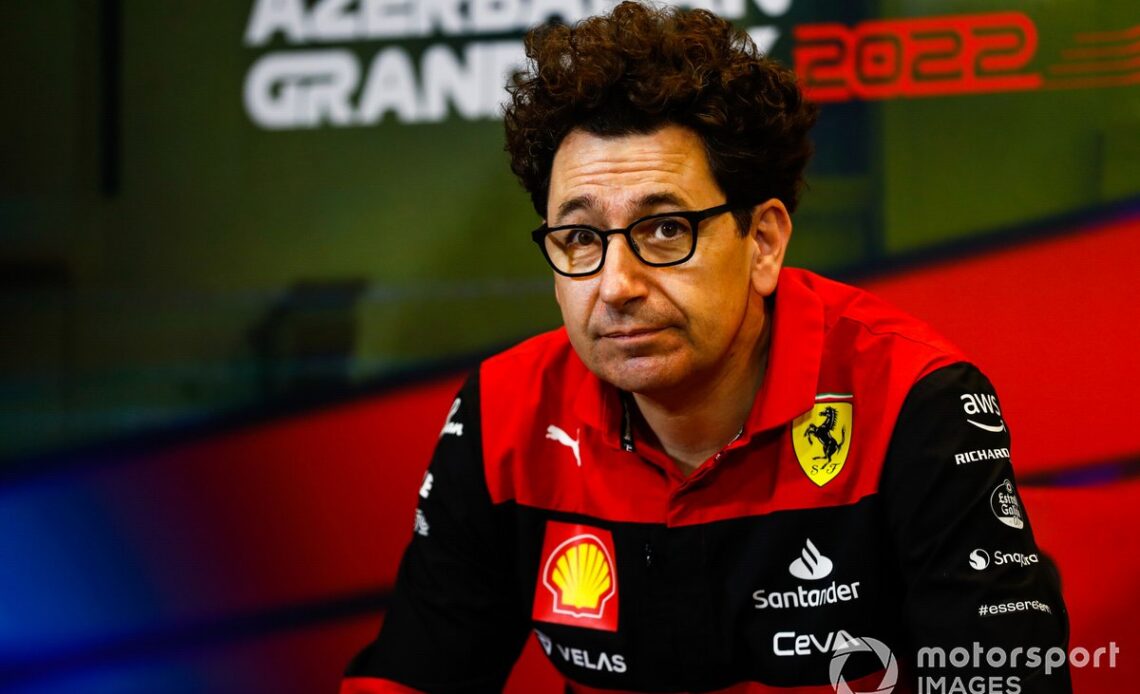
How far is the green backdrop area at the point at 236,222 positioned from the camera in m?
2.13

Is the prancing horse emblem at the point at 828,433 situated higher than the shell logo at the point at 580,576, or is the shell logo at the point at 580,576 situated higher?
the prancing horse emblem at the point at 828,433

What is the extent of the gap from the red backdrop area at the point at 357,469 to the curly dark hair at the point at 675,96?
72cm

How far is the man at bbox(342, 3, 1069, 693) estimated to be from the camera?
4.33 ft

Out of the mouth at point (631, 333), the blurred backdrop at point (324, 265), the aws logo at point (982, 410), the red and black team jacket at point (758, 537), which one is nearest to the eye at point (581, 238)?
the mouth at point (631, 333)

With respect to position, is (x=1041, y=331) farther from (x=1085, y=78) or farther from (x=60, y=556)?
(x=60, y=556)

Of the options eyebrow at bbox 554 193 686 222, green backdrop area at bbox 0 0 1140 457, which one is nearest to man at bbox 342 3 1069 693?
eyebrow at bbox 554 193 686 222

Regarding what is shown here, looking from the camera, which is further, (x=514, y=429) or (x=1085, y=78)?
(x=1085, y=78)

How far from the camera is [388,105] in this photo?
2244 mm

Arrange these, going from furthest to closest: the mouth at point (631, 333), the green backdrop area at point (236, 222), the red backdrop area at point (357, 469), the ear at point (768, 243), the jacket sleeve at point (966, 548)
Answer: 1. the green backdrop area at point (236, 222)
2. the red backdrop area at point (357, 469)
3. the ear at point (768, 243)
4. the mouth at point (631, 333)
5. the jacket sleeve at point (966, 548)

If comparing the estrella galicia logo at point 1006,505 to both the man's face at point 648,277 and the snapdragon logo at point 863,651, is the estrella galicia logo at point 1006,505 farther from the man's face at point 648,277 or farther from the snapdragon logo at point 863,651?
the man's face at point 648,277

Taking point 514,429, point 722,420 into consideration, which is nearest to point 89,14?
point 514,429

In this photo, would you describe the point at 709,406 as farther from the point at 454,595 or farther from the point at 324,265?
the point at 324,265

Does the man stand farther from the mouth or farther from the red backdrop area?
the red backdrop area

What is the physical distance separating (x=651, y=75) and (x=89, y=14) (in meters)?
1.47
